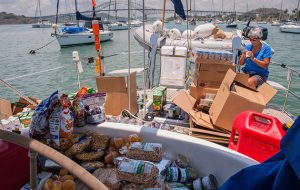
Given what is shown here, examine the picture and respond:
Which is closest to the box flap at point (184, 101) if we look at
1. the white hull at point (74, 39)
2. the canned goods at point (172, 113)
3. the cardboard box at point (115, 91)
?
the canned goods at point (172, 113)

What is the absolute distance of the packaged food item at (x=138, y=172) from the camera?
5.44 feet

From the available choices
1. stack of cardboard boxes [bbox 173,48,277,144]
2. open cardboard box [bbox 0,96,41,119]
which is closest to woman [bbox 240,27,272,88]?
stack of cardboard boxes [bbox 173,48,277,144]

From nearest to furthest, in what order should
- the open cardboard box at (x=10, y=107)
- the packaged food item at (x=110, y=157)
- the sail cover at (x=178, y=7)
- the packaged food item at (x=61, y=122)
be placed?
the packaged food item at (x=61, y=122) < the packaged food item at (x=110, y=157) < the sail cover at (x=178, y=7) < the open cardboard box at (x=10, y=107)

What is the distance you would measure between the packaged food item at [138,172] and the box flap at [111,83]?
1.84 metres

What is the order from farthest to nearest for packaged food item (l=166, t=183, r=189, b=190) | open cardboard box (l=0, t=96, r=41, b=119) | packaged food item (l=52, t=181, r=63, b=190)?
open cardboard box (l=0, t=96, r=41, b=119), packaged food item (l=166, t=183, r=189, b=190), packaged food item (l=52, t=181, r=63, b=190)

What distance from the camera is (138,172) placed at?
166cm

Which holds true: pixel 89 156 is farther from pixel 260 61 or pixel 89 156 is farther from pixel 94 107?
pixel 260 61

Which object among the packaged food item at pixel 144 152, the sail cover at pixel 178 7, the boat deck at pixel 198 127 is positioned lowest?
the boat deck at pixel 198 127

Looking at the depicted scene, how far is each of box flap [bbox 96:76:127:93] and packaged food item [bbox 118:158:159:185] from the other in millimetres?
1844

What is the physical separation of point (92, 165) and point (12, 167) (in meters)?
0.57

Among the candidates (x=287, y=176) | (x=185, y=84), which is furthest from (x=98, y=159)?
(x=185, y=84)

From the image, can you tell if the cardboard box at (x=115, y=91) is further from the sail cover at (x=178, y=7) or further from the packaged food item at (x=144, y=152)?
the packaged food item at (x=144, y=152)

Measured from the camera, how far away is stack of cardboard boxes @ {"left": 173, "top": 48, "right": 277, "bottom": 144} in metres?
2.61

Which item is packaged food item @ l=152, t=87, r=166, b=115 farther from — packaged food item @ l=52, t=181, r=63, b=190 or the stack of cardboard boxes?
packaged food item @ l=52, t=181, r=63, b=190
